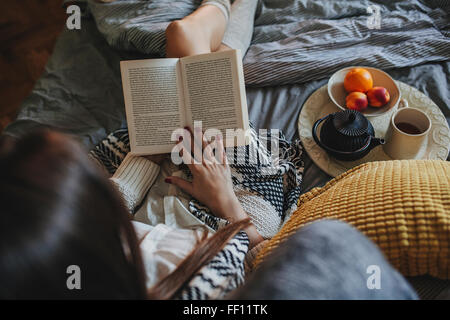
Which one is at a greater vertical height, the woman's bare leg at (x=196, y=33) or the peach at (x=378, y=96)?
the woman's bare leg at (x=196, y=33)

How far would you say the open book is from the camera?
751 millimetres

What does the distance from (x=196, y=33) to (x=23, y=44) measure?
118 centimetres

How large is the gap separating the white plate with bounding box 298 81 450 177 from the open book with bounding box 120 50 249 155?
19 centimetres

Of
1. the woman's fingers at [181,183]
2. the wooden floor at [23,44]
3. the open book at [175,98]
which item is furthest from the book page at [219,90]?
the wooden floor at [23,44]

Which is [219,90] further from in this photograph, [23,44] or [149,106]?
[23,44]

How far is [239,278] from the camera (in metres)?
0.52

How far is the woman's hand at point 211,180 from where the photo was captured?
705mm

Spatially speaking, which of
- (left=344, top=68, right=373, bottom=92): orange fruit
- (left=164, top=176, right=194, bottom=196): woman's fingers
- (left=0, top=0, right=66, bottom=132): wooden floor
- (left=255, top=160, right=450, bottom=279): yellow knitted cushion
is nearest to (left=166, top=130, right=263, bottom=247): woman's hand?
(left=164, top=176, right=194, bottom=196): woman's fingers

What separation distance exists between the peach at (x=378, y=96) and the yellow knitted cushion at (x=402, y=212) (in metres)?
0.29

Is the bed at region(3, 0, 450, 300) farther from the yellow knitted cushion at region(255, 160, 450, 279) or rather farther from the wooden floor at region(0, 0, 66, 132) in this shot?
the wooden floor at region(0, 0, 66, 132)

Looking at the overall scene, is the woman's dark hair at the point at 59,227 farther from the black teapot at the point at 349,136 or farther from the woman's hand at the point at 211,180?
the black teapot at the point at 349,136

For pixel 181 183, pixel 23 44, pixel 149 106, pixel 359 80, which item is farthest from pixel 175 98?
pixel 23 44
